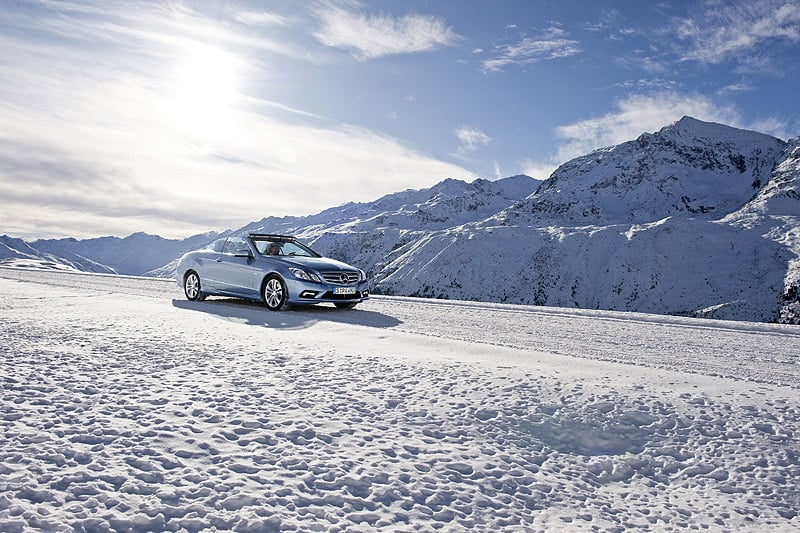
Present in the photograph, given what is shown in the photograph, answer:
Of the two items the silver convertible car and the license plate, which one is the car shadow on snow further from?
the license plate

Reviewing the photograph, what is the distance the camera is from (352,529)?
2.50 m

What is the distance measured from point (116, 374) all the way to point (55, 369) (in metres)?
0.61

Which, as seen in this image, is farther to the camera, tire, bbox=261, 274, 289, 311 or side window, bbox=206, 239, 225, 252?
side window, bbox=206, 239, 225, 252

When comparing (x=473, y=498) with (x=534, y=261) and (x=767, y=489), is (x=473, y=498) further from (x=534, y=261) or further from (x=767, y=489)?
(x=534, y=261)

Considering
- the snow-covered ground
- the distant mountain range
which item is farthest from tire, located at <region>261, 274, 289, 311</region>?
the distant mountain range

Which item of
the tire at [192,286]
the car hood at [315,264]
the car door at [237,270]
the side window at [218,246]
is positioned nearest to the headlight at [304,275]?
the car hood at [315,264]

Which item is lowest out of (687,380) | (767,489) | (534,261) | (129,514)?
(129,514)

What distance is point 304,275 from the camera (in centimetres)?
1070

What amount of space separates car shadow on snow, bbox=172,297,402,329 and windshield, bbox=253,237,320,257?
121 centimetres

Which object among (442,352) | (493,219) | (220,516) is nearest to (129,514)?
(220,516)

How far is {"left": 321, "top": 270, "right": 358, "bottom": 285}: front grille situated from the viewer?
1089cm

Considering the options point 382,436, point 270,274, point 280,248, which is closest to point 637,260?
point 280,248

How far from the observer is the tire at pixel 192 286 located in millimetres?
12742

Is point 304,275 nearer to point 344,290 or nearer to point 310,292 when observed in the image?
point 310,292
